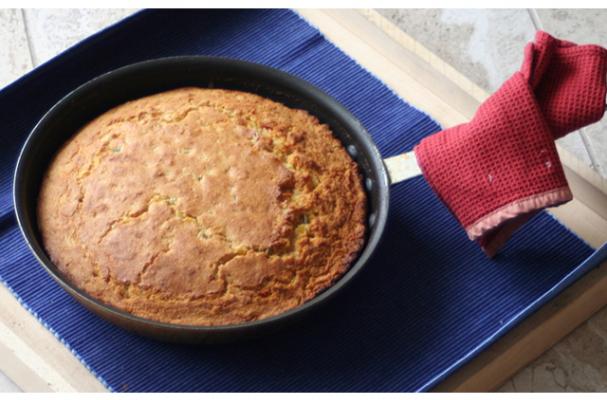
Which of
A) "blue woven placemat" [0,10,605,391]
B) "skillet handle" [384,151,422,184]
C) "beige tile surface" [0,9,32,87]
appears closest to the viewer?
"blue woven placemat" [0,10,605,391]

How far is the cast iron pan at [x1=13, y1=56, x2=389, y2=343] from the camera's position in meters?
1.44

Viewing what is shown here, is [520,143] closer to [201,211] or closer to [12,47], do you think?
[201,211]

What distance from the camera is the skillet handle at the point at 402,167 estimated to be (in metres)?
1.71

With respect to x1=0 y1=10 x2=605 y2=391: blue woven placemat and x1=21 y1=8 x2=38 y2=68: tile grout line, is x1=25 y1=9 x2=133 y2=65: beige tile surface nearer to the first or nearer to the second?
x1=21 y1=8 x2=38 y2=68: tile grout line

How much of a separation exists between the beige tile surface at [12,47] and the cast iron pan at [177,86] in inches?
15.3

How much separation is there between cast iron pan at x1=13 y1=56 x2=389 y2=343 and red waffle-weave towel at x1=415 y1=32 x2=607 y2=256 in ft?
0.43

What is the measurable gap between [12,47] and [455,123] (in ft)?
3.35

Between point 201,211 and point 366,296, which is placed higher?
point 201,211

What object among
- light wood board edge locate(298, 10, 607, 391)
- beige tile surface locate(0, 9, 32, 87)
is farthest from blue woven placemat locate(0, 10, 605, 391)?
beige tile surface locate(0, 9, 32, 87)

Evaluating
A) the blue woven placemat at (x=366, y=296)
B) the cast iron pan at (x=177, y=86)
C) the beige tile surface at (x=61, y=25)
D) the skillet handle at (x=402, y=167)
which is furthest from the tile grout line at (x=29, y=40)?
the skillet handle at (x=402, y=167)

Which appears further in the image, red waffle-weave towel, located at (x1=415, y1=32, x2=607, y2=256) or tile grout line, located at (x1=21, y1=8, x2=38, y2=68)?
tile grout line, located at (x1=21, y1=8, x2=38, y2=68)

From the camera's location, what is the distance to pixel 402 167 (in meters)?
1.72

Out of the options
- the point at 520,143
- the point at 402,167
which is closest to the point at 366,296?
the point at 402,167
